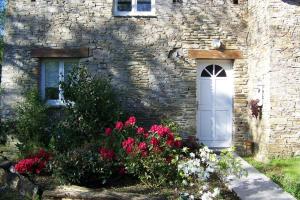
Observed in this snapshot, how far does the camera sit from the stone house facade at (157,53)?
37.1 ft

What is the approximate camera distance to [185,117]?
37.1 ft

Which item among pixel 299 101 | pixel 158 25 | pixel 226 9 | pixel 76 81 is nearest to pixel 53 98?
pixel 76 81

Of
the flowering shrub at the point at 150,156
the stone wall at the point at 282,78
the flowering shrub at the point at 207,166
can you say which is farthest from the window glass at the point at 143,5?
the flowering shrub at the point at 207,166

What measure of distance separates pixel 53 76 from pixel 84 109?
224 centimetres

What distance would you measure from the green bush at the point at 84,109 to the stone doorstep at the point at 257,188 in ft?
12.3

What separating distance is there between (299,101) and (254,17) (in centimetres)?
255

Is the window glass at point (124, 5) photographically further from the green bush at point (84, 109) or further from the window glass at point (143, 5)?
the green bush at point (84, 109)

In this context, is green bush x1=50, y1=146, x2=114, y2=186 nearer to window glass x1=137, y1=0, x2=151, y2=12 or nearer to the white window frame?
the white window frame

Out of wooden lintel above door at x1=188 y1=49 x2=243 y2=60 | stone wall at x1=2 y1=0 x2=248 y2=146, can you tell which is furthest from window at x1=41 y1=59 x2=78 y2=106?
wooden lintel above door at x1=188 y1=49 x2=243 y2=60

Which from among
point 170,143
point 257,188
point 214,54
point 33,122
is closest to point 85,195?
point 170,143

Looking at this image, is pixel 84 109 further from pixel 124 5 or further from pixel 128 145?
pixel 124 5

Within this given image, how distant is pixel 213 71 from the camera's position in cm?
1146

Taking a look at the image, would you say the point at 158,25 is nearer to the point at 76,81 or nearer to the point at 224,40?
the point at 224,40

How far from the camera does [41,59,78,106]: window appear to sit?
11.6 meters
